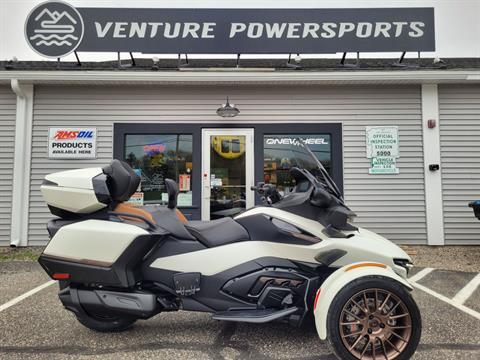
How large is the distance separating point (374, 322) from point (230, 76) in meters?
4.83

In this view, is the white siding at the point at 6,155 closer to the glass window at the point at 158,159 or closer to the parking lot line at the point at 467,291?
the glass window at the point at 158,159

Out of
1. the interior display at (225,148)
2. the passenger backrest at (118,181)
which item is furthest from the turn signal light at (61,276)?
the interior display at (225,148)

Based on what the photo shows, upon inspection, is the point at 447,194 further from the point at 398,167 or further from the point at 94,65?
the point at 94,65

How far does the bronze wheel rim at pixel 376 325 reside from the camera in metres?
1.97

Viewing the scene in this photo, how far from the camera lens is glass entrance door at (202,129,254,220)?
6.00 metres

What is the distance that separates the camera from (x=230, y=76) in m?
5.76

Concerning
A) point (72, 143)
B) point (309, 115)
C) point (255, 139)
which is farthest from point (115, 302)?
point (309, 115)

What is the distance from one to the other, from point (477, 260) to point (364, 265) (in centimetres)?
418

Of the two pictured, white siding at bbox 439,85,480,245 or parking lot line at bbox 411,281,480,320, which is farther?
white siding at bbox 439,85,480,245

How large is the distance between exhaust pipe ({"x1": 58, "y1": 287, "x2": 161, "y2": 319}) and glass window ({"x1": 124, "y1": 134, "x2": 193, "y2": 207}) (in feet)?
12.8

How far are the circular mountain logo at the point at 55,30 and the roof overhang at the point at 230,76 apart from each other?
0.60 meters

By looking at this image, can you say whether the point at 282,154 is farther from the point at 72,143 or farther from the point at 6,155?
the point at 6,155

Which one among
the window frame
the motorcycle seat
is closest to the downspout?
the window frame

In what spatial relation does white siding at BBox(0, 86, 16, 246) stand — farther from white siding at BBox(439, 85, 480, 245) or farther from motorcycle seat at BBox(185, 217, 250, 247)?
white siding at BBox(439, 85, 480, 245)
